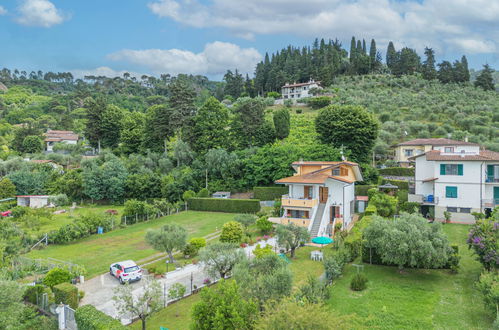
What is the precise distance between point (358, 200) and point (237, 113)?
25648 millimetres

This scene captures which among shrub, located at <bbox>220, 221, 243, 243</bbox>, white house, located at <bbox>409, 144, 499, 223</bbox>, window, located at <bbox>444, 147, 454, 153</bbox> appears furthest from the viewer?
window, located at <bbox>444, 147, 454, 153</bbox>

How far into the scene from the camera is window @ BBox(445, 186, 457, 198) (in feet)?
108

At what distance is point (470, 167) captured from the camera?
32.4 metres

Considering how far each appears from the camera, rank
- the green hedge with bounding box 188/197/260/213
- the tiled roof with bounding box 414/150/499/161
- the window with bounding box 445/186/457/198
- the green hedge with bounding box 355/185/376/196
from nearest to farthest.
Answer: the tiled roof with bounding box 414/150/499/161
the window with bounding box 445/186/457/198
the green hedge with bounding box 355/185/376/196
the green hedge with bounding box 188/197/260/213

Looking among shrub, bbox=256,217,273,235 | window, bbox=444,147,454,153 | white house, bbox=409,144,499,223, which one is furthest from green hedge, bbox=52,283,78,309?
window, bbox=444,147,454,153

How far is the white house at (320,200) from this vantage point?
104 ft

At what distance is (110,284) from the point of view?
21547mm

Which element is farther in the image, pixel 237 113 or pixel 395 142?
pixel 395 142

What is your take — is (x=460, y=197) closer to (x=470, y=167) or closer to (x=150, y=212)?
(x=470, y=167)

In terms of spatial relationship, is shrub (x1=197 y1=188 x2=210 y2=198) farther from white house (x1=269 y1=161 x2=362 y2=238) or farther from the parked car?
the parked car

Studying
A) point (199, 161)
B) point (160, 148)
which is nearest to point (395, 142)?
point (199, 161)

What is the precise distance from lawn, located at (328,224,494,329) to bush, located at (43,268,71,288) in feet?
49.9

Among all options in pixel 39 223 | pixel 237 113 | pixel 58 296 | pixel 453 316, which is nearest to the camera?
pixel 453 316

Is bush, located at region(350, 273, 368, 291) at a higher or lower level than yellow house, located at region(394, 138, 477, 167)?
lower
